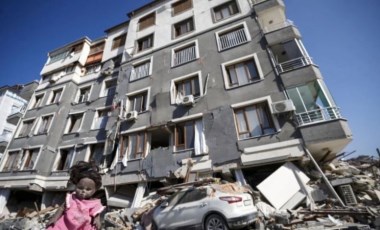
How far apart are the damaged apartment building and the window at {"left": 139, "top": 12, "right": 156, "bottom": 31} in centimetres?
15

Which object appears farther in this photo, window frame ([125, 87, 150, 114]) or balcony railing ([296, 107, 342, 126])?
window frame ([125, 87, 150, 114])

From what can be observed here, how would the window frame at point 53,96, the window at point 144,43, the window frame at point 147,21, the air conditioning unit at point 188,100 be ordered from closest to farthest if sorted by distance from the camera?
the air conditioning unit at point 188,100 → the window at point 144,43 → the window frame at point 147,21 → the window frame at point 53,96

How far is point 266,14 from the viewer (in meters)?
14.2

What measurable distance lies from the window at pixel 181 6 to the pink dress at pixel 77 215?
745 inches

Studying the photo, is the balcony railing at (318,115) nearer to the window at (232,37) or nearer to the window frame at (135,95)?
the window at (232,37)

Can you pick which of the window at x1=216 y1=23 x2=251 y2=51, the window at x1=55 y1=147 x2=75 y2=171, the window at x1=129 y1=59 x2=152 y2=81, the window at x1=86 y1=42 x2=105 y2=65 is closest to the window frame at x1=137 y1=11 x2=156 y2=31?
the window at x1=129 y1=59 x2=152 y2=81

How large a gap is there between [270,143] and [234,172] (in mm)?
2414

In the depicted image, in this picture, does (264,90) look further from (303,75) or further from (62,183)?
(62,183)

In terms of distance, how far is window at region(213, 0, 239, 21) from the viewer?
51.3 feet

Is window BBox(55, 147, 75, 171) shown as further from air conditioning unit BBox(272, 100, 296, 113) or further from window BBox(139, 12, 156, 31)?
air conditioning unit BBox(272, 100, 296, 113)

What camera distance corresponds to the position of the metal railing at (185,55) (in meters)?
15.2

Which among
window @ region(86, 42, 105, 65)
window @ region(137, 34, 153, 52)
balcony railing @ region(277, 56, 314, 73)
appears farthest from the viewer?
window @ region(86, 42, 105, 65)

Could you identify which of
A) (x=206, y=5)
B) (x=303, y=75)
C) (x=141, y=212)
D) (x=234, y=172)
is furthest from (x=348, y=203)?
(x=206, y=5)

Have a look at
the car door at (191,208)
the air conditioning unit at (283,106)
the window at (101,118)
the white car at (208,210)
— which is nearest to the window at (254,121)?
the air conditioning unit at (283,106)
